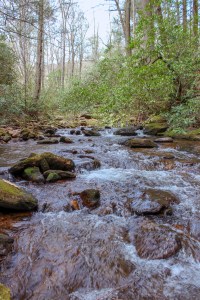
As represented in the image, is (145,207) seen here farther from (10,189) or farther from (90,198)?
(10,189)

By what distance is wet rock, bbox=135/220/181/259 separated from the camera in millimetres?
2812

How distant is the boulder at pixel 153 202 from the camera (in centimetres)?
365

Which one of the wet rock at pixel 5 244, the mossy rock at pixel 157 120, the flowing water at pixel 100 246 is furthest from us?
the mossy rock at pixel 157 120

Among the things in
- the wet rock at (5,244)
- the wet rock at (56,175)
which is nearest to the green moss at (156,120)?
the wet rock at (56,175)

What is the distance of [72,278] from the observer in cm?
248

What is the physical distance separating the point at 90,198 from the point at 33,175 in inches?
59.2

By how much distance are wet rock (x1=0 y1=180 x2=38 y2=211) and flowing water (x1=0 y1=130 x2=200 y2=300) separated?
127 millimetres

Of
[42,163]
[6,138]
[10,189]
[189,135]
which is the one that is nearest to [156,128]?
[189,135]

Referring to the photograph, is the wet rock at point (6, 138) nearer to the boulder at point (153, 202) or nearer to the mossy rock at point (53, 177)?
the mossy rock at point (53, 177)

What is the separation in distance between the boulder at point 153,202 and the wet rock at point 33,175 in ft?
6.44

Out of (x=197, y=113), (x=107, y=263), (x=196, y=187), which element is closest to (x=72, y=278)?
(x=107, y=263)

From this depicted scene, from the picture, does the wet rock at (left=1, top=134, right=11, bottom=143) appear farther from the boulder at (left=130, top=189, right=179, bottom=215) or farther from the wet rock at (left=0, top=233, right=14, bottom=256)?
the wet rock at (left=0, top=233, right=14, bottom=256)

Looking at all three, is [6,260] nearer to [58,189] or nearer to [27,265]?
[27,265]

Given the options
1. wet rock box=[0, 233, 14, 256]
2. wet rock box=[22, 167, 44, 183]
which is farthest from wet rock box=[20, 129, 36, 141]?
wet rock box=[0, 233, 14, 256]
